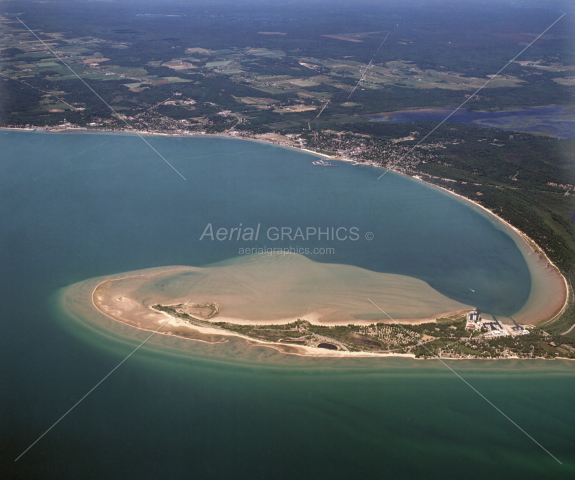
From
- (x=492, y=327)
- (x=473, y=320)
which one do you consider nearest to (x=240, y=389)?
(x=473, y=320)

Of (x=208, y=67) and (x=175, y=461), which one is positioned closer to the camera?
(x=175, y=461)

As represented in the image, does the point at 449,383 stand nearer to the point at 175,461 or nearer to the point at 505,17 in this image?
the point at 175,461

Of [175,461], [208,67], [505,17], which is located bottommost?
[175,461]

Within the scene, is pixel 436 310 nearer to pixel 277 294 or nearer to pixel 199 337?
pixel 277 294

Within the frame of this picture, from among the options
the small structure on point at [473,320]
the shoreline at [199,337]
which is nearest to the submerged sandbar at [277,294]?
the shoreline at [199,337]

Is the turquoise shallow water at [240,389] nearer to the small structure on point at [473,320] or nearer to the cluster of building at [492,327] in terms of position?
the small structure on point at [473,320]

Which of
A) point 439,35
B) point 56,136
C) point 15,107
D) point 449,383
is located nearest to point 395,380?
point 449,383

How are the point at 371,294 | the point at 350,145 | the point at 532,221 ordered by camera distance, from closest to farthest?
the point at 371,294 → the point at 532,221 → the point at 350,145

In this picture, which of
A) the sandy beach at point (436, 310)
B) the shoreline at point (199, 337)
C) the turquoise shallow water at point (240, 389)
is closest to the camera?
the turquoise shallow water at point (240, 389)
